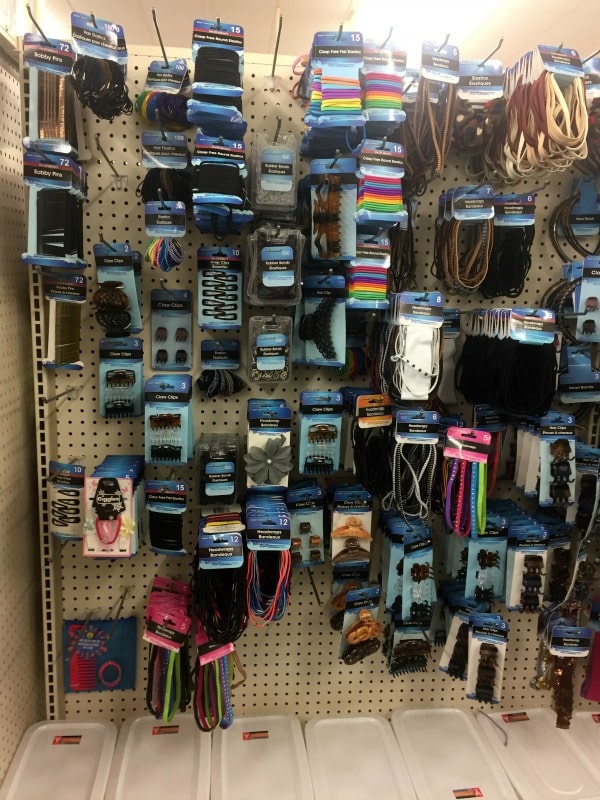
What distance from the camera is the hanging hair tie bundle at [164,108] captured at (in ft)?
4.83

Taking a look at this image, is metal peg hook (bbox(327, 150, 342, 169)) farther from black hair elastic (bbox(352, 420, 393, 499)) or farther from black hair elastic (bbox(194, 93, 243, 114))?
black hair elastic (bbox(352, 420, 393, 499))

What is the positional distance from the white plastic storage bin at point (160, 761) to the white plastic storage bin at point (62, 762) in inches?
1.6

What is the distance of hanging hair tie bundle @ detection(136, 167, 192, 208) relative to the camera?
1491 millimetres

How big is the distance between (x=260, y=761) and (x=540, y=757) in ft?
2.99

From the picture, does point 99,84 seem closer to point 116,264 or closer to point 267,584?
point 116,264

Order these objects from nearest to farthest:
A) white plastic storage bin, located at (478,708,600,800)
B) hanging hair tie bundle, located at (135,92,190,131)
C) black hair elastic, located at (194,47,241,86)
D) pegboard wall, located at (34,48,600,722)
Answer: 1. black hair elastic, located at (194,47,241,86)
2. hanging hair tie bundle, located at (135,92,190,131)
3. pegboard wall, located at (34,48,600,722)
4. white plastic storage bin, located at (478,708,600,800)

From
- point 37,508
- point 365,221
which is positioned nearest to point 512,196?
point 365,221

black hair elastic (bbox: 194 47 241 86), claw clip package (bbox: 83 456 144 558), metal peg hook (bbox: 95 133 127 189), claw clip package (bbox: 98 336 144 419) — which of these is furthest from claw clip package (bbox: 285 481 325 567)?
black hair elastic (bbox: 194 47 241 86)

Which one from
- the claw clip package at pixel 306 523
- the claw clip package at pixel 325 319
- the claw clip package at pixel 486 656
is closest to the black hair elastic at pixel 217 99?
the claw clip package at pixel 325 319

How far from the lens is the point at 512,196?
1.62m

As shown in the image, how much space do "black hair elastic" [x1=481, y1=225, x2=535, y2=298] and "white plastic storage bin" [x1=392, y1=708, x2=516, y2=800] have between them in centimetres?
146

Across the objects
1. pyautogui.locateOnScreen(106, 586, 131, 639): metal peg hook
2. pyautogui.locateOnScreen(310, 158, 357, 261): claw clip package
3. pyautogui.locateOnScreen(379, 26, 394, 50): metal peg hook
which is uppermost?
pyautogui.locateOnScreen(379, 26, 394, 50): metal peg hook

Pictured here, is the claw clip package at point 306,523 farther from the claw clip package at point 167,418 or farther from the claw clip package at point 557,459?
the claw clip package at point 557,459

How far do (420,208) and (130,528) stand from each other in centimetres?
127
